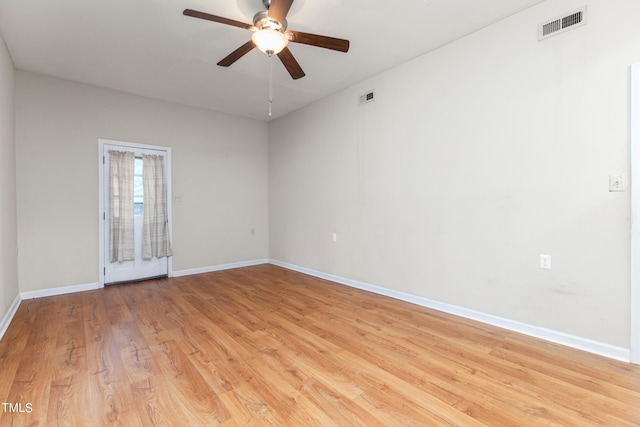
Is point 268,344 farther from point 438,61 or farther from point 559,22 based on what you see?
point 559,22

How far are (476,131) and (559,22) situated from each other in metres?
1.00

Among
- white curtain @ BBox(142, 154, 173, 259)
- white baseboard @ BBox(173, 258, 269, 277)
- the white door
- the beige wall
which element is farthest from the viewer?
white baseboard @ BBox(173, 258, 269, 277)

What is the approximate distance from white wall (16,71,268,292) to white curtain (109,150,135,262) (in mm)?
198

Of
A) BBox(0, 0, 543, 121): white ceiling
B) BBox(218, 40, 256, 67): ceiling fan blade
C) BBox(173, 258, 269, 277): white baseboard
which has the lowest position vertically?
BBox(173, 258, 269, 277): white baseboard

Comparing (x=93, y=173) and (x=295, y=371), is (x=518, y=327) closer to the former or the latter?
(x=295, y=371)

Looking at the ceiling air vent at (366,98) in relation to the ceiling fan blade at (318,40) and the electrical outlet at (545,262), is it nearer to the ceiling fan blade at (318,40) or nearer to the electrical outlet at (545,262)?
the ceiling fan blade at (318,40)

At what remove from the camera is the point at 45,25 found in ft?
8.91

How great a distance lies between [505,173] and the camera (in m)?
2.71

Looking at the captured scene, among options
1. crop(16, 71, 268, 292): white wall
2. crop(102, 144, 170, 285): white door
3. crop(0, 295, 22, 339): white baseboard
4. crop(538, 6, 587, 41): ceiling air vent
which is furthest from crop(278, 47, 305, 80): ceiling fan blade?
crop(0, 295, 22, 339): white baseboard

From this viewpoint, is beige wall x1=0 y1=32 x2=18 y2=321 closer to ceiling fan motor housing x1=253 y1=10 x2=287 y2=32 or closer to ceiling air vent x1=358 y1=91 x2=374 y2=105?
ceiling fan motor housing x1=253 y1=10 x2=287 y2=32

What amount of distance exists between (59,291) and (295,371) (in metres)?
3.80

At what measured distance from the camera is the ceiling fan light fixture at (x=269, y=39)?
7.15 ft

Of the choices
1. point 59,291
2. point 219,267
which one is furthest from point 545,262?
point 59,291

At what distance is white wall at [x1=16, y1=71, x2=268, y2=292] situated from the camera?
3.70m
